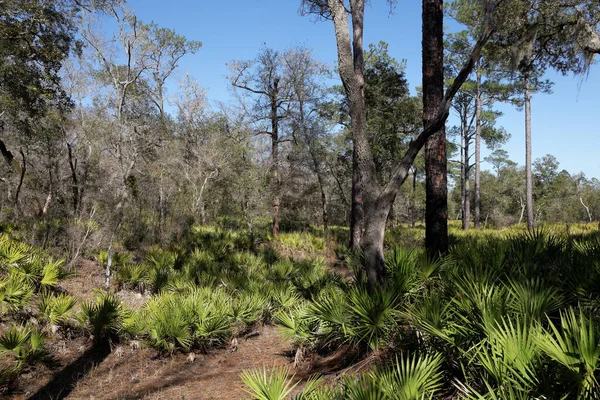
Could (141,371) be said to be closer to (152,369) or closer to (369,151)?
(152,369)

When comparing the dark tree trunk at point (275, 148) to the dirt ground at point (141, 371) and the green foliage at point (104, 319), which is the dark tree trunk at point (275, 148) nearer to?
Answer: the dirt ground at point (141, 371)

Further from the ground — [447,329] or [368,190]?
[368,190]

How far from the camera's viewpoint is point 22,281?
7.25 metres

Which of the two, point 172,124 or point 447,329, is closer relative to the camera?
point 447,329

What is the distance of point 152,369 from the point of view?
598cm

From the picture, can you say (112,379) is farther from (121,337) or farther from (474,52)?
(474,52)

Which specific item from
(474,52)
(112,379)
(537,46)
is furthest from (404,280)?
(537,46)

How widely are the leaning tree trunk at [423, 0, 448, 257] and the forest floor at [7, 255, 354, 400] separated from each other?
8.94 feet

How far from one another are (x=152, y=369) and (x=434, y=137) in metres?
6.24

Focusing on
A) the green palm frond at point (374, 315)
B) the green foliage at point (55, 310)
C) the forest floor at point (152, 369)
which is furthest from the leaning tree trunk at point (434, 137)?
the green foliage at point (55, 310)

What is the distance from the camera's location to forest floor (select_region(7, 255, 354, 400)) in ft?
16.4

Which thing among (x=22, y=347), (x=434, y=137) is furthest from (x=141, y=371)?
(x=434, y=137)

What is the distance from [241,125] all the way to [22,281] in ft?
50.7

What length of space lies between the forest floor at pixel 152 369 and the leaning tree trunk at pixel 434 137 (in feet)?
8.94
